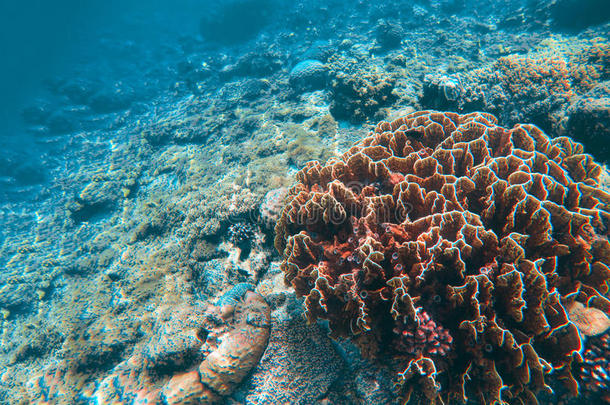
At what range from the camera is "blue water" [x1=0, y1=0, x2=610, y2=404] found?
18.9 ft

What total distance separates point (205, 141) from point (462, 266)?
1100 cm

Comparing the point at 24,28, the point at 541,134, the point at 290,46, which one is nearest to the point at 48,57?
the point at 24,28

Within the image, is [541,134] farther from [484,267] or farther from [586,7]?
[586,7]

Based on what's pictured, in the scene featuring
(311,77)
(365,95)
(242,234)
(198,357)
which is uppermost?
(311,77)

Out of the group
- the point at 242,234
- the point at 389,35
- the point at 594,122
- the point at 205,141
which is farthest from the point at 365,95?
the point at 389,35

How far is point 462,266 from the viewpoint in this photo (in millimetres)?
2385

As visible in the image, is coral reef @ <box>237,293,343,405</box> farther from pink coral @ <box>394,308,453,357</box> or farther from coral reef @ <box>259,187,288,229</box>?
coral reef @ <box>259,187,288,229</box>

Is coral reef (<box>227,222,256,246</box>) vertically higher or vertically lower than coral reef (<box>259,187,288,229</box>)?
lower

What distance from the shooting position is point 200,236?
5973 mm

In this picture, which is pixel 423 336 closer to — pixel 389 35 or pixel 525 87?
pixel 525 87

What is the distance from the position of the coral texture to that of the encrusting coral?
3.45ft

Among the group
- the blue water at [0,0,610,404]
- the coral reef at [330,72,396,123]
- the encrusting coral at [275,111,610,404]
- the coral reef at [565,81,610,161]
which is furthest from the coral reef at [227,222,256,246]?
the coral reef at [565,81,610,161]

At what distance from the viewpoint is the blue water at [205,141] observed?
5746 mm

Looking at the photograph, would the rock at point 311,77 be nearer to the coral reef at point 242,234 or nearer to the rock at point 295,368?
the coral reef at point 242,234
